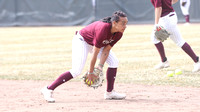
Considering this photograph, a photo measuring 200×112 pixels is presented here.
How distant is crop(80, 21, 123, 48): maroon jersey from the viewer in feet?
19.1

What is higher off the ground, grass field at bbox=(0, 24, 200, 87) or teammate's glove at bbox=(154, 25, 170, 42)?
teammate's glove at bbox=(154, 25, 170, 42)

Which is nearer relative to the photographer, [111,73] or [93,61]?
[93,61]

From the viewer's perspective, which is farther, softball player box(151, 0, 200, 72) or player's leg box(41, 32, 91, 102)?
softball player box(151, 0, 200, 72)

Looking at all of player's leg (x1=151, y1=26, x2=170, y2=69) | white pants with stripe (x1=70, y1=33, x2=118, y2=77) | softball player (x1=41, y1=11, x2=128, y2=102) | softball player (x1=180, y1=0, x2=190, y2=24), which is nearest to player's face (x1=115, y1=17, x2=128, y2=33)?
softball player (x1=41, y1=11, x2=128, y2=102)

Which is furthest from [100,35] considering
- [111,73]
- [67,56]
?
[67,56]

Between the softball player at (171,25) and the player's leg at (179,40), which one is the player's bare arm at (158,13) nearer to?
the softball player at (171,25)

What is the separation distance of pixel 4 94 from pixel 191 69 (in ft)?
13.7

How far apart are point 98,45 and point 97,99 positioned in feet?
3.78

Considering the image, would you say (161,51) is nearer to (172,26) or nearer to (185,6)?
(172,26)

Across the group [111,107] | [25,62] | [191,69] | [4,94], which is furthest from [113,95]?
[25,62]

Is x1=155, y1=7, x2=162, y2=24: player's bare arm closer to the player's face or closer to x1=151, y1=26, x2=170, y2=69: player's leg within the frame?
x1=151, y1=26, x2=170, y2=69: player's leg

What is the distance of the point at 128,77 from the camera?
8.94 m

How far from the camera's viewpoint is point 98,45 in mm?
5852

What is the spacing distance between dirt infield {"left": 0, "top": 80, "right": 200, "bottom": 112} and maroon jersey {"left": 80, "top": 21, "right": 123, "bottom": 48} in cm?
89
